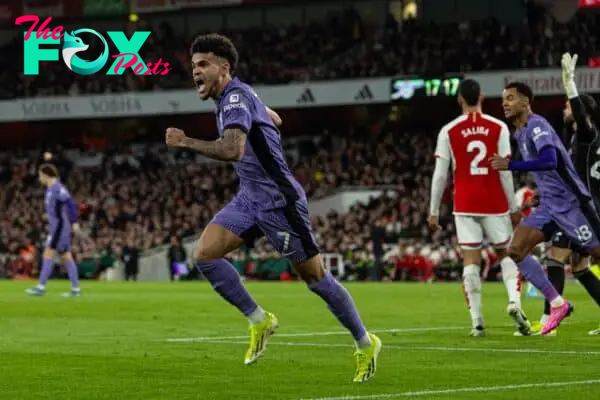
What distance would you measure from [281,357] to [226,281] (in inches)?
59.2

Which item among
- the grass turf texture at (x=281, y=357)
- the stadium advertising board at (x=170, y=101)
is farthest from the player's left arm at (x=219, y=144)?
the stadium advertising board at (x=170, y=101)

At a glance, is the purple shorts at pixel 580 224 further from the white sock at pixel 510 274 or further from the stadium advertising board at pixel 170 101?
the stadium advertising board at pixel 170 101

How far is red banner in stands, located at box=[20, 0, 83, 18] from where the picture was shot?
184ft

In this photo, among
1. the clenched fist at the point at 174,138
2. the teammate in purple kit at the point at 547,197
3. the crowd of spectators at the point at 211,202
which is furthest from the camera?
the crowd of spectators at the point at 211,202

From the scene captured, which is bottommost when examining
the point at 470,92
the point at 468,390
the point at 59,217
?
the point at 59,217

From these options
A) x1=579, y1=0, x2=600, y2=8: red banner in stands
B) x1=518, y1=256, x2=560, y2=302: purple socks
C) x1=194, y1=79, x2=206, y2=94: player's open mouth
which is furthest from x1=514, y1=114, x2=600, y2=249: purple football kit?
x1=579, y1=0, x2=600, y2=8: red banner in stands

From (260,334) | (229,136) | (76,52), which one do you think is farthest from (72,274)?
(76,52)

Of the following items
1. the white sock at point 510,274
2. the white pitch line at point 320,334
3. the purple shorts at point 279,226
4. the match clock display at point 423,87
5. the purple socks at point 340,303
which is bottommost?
the white pitch line at point 320,334

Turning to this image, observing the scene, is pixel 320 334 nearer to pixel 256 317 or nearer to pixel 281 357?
pixel 281 357

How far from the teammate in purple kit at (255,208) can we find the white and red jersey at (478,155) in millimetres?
4072

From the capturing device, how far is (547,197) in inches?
511

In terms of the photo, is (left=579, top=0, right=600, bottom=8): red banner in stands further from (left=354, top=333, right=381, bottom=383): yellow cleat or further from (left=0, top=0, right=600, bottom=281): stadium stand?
(left=354, top=333, right=381, bottom=383): yellow cleat

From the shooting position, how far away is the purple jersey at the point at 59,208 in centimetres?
2555

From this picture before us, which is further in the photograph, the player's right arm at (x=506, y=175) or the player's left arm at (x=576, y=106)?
the player's right arm at (x=506, y=175)
